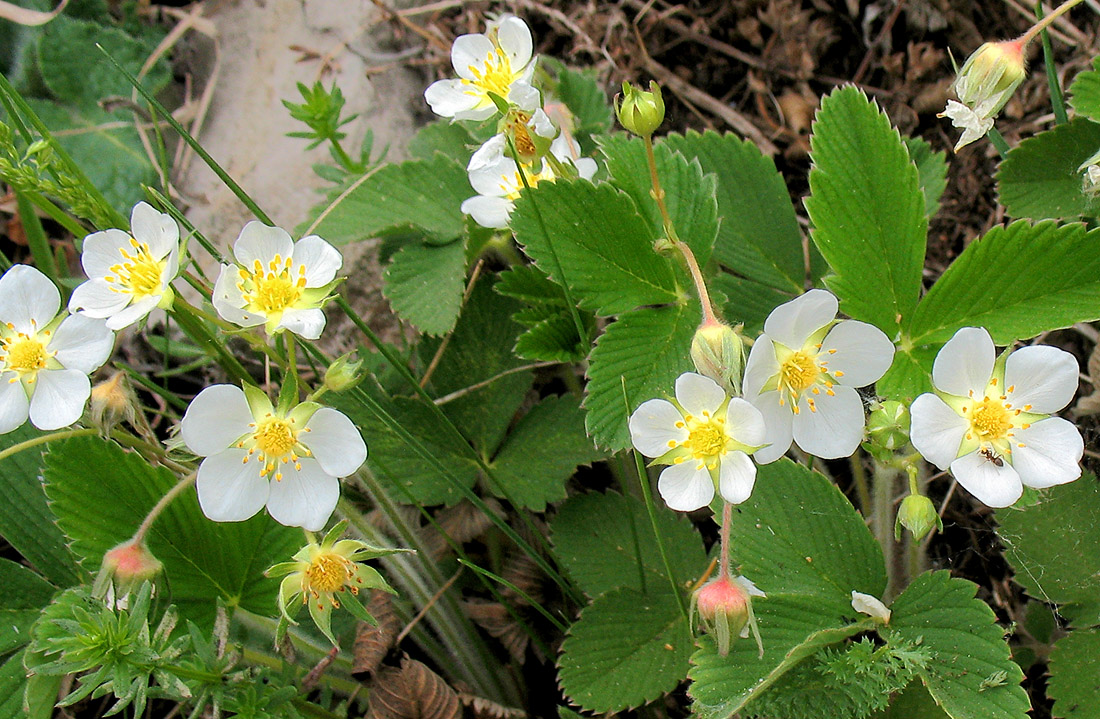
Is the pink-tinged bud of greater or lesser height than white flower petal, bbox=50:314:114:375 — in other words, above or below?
below

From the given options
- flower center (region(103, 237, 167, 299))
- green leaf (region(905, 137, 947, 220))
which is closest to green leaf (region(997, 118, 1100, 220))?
green leaf (region(905, 137, 947, 220))

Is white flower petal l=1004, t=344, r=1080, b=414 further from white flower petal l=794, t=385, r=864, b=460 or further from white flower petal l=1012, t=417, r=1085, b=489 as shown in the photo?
white flower petal l=794, t=385, r=864, b=460

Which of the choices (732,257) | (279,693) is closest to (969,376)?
(732,257)

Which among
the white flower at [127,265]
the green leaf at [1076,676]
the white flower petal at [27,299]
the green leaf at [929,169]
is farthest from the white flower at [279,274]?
the green leaf at [1076,676]

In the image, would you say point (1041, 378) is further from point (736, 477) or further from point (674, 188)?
point (674, 188)

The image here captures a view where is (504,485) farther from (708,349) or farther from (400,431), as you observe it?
(708,349)

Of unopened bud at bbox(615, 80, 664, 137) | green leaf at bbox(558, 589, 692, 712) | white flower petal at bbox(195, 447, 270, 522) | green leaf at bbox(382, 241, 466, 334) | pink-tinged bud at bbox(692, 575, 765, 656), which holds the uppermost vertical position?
unopened bud at bbox(615, 80, 664, 137)

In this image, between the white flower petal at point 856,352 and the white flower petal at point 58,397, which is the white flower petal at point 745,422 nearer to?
the white flower petal at point 856,352
